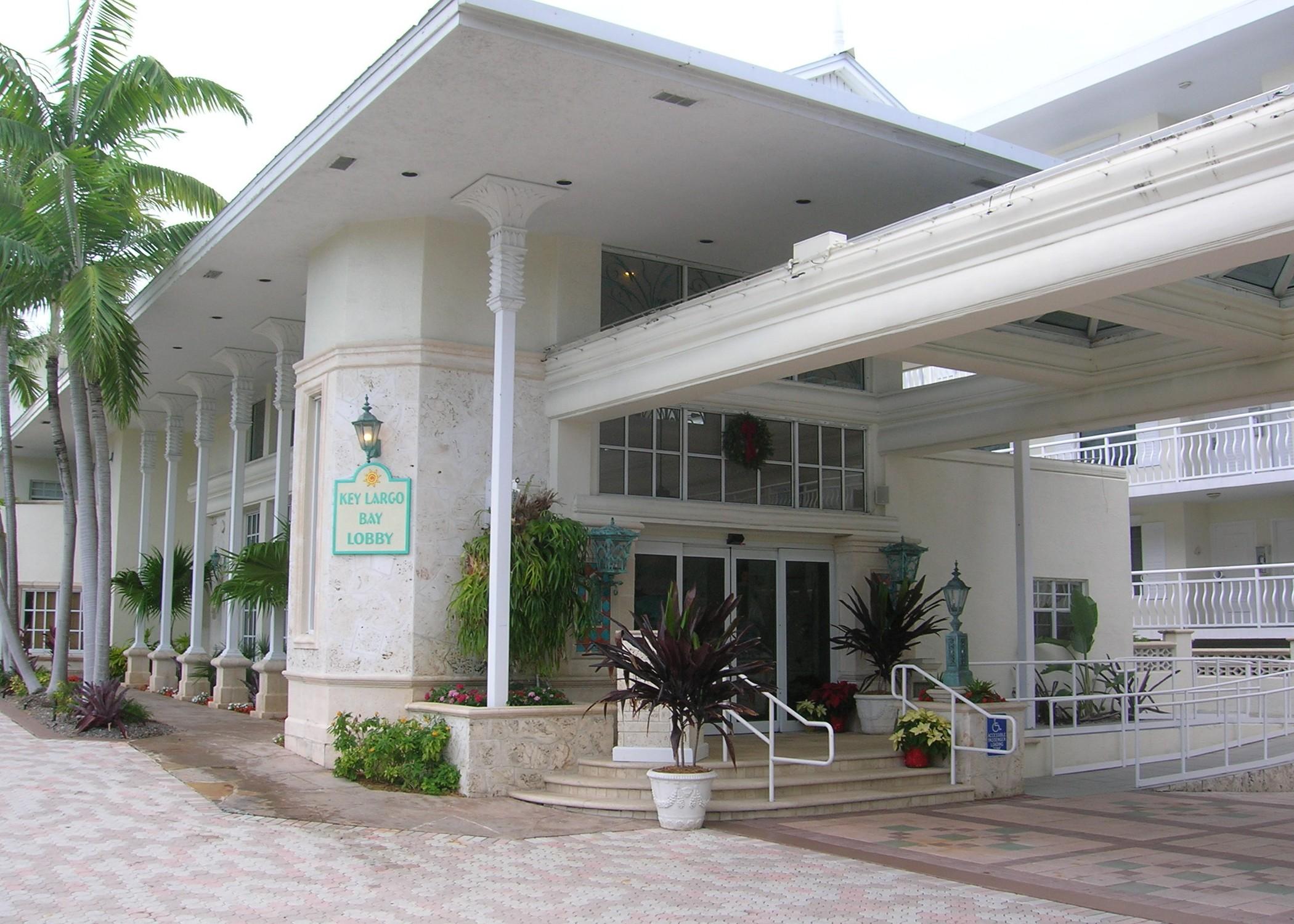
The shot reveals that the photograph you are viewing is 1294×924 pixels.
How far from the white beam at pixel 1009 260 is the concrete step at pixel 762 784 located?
3199mm

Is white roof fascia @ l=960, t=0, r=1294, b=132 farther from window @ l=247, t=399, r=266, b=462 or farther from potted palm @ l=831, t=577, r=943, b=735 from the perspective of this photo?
window @ l=247, t=399, r=266, b=462

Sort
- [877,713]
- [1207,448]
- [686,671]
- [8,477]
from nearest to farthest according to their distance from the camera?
1. [686,671]
2. [877,713]
3. [8,477]
4. [1207,448]

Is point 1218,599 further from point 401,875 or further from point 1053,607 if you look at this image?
point 401,875

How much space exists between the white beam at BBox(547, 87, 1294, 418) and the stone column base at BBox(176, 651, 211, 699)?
11055 millimetres

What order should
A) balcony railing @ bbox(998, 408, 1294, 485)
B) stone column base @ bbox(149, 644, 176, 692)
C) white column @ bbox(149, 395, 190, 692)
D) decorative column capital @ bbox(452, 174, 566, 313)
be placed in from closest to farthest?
decorative column capital @ bbox(452, 174, 566, 313), white column @ bbox(149, 395, 190, 692), stone column base @ bbox(149, 644, 176, 692), balcony railing @ bbox(998, 408, 1294, 485)

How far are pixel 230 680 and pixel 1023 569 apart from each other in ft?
35.7

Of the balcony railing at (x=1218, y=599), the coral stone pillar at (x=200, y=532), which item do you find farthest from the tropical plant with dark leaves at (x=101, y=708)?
the balcony railing at (x=1218, y=599)

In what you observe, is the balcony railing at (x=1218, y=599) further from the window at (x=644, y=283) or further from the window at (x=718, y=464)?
the window at (x=644, y=283)

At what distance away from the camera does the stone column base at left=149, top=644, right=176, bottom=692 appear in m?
20.1

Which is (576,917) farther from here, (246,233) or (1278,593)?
(1278,593)

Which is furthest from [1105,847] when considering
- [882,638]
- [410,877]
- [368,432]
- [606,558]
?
[368,432]

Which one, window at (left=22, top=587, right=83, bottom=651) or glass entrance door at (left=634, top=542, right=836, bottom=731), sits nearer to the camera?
glass entrance door at (left=634, top=542, right=836, bottom=731)

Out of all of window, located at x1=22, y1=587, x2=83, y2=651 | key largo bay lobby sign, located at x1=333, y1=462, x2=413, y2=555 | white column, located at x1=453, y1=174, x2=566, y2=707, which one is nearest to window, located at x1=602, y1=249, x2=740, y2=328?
white column, located at x1=453, y1=174, x2=566, y2=707

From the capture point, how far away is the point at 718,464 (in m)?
12.8
